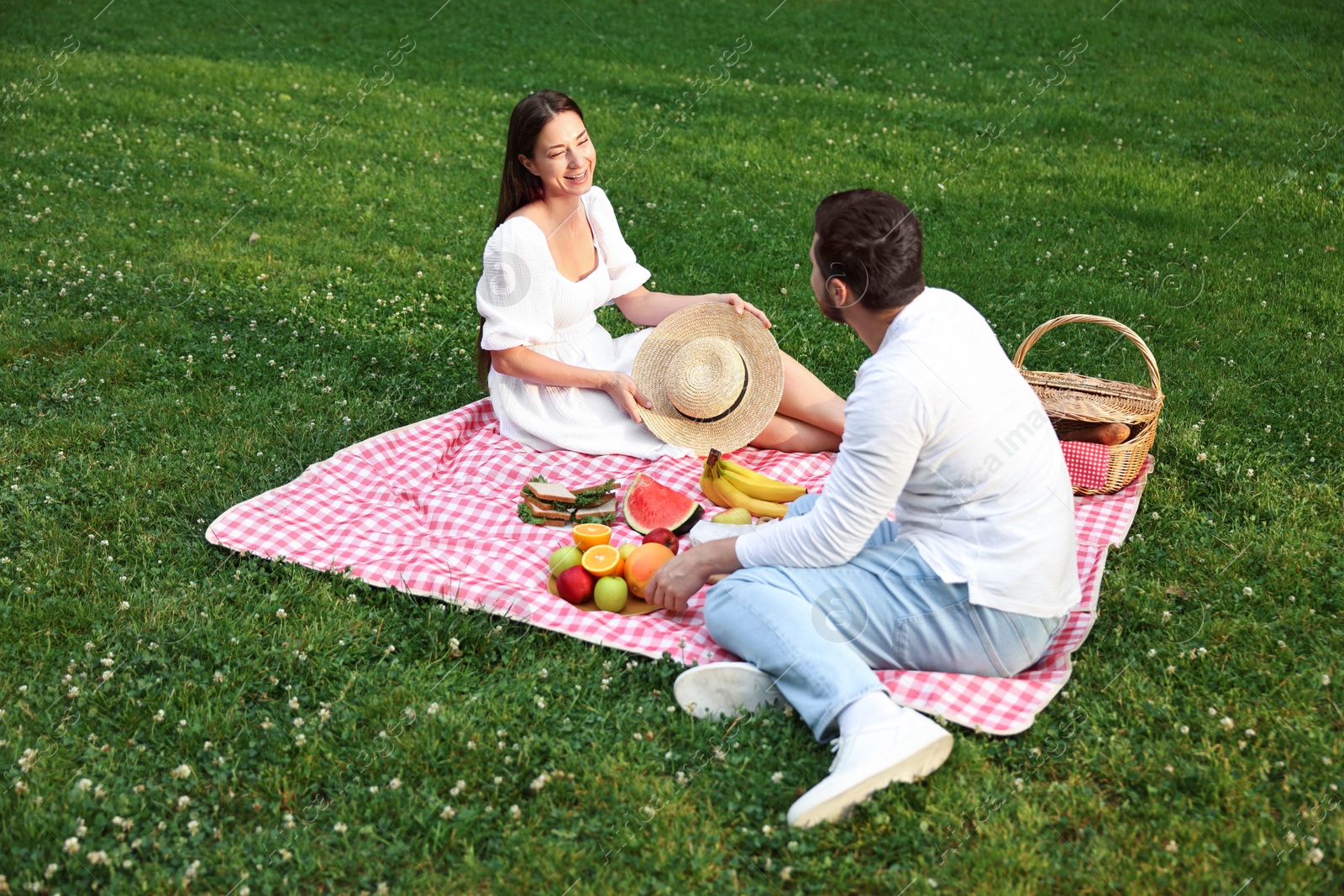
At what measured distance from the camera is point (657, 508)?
18.5 ft

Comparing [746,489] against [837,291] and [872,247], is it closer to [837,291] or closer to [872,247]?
[837,291]

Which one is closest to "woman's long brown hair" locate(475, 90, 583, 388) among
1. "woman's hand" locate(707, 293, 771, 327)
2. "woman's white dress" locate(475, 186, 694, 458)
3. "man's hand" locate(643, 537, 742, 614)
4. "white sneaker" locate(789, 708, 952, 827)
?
"woman's white dress" locate(475, 186, 694, 458)

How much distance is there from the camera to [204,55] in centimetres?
1541

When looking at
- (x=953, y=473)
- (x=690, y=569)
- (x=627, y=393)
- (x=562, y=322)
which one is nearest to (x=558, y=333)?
(x=562, y=322)

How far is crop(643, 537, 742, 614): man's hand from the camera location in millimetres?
4398

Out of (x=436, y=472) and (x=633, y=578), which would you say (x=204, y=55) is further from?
(x=633, y=578)

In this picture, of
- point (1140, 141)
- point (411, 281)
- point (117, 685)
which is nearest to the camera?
point (117, 685)

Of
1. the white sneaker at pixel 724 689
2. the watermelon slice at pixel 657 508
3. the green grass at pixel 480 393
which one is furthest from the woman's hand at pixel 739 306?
the white sneaker at pixel 724 689

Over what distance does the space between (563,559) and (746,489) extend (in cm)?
114

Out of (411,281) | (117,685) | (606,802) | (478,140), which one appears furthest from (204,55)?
(606,802)

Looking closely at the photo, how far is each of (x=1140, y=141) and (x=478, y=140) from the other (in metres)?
7.29

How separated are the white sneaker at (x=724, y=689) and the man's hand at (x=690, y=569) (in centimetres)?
39

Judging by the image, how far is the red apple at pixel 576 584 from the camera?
495 cm

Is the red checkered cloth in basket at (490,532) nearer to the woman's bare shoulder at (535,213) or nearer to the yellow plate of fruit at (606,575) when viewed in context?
the yellow plate of fruit at (606,575)
